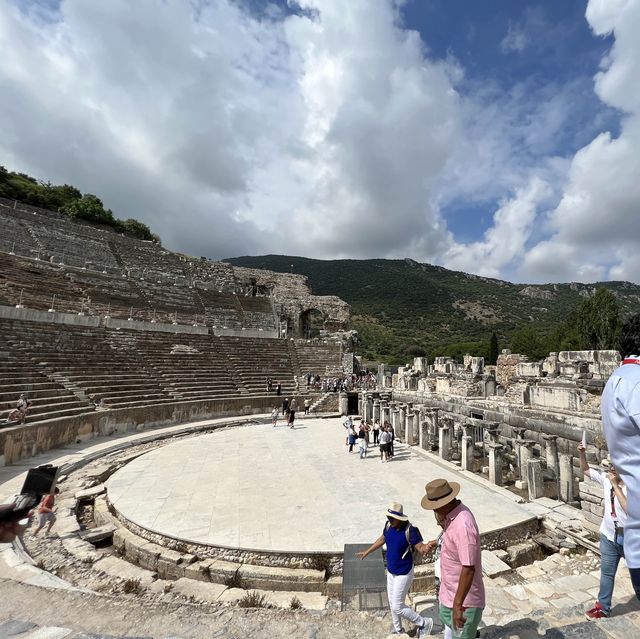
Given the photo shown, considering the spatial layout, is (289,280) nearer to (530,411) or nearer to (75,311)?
(75,311)

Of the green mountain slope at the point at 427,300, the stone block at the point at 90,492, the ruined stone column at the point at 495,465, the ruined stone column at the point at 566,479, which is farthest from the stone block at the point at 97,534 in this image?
the green mountain slope at the point at 427,300

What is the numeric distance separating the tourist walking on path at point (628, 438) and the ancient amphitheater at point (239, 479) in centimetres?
63

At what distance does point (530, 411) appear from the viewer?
427 inches

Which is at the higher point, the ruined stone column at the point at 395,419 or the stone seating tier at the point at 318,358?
the stone seating tier at the point at 318,358

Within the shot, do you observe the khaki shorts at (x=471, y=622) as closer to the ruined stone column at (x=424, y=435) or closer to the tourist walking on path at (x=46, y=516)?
the tourist walking on path at (x=46, y=516)

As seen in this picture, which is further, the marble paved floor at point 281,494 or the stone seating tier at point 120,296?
the stone seating tier at point 120,296

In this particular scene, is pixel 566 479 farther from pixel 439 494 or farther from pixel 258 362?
pixel 258 362

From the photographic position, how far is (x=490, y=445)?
8102 millimetres

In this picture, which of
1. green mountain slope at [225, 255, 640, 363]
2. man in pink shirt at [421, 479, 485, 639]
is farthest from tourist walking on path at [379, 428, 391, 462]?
green mountain slope at [225, 255, 640, 363]

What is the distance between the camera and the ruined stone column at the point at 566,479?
22.4 feet

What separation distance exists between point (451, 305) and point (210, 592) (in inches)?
3938

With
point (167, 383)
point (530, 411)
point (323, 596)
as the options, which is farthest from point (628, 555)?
point (167, 383)

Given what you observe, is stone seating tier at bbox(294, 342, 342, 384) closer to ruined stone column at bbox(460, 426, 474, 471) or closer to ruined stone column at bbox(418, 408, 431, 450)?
ruined stone column at bbox(418, 408, 431, 450)

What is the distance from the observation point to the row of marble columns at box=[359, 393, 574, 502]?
7055mm
